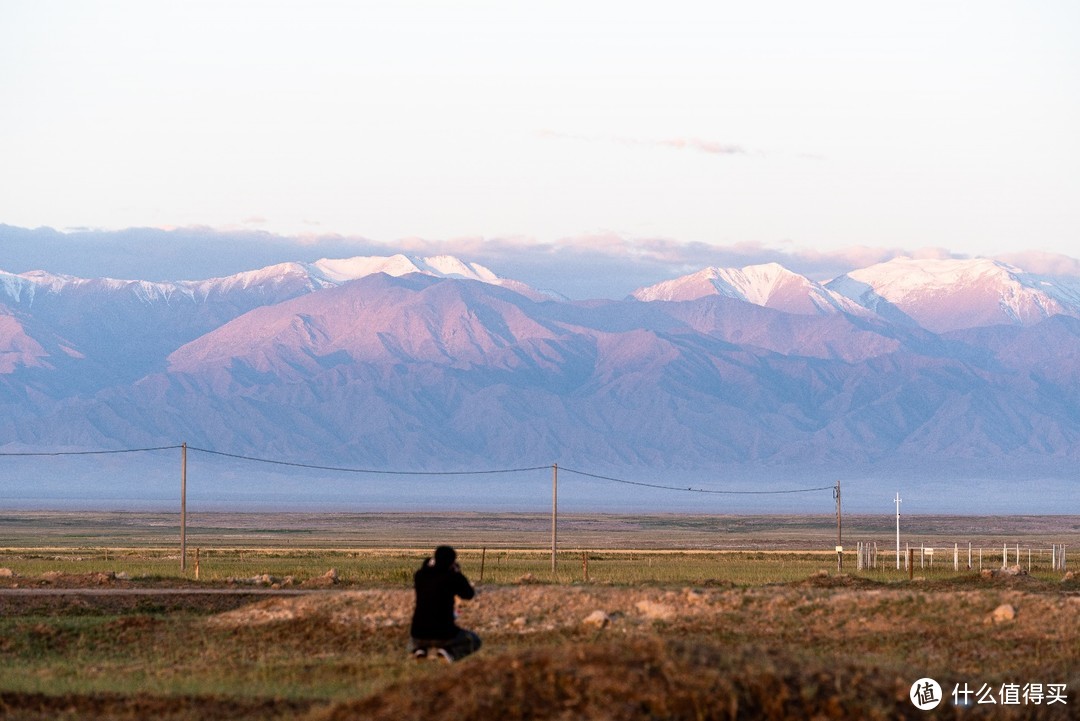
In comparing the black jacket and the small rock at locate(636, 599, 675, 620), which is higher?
the black jacket

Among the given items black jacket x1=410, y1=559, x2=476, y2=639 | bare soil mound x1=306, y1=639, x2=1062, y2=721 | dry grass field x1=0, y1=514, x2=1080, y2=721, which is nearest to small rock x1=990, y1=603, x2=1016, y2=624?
dry grass field x1=0, y1=514, x2=1080, y2=721

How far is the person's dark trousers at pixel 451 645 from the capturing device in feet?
57.0

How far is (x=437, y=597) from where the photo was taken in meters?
17.2

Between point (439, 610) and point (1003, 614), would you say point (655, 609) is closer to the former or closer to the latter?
point (1003, 614)

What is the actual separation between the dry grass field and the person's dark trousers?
0.31 metres

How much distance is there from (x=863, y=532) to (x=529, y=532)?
21819 mm

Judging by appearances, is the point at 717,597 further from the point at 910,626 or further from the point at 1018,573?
the point at 1018,573

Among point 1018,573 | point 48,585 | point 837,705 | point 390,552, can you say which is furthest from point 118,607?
point 390,552

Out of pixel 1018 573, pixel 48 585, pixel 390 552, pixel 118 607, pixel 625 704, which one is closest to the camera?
pixel 625 704

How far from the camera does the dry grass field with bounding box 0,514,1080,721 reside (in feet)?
46.1

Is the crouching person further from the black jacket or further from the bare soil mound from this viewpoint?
the bare soil mound

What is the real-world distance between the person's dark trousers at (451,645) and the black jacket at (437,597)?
0.04 m

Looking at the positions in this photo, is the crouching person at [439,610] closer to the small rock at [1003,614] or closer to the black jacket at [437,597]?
the black jacket at [437,597]

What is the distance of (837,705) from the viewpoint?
13844 millimetres
